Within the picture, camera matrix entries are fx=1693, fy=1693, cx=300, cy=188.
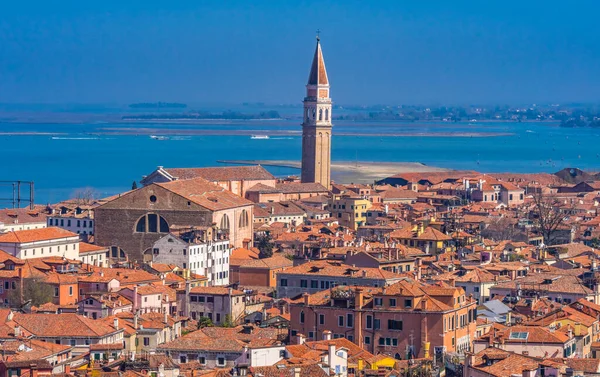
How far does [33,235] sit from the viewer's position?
153 ft

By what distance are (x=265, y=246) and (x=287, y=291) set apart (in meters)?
12.7

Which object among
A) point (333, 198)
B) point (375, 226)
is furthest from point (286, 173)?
point (375, 226)

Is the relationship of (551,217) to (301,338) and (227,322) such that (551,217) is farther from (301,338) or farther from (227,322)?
(301,338)

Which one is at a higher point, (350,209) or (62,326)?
(62,326)

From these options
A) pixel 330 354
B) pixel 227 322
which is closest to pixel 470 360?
pixel 330 354

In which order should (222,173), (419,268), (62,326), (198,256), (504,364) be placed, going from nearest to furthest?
(504,364) < (62,326) < (419,268) < (198,256) < (222,173)

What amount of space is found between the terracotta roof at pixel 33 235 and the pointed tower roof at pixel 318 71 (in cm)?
4347

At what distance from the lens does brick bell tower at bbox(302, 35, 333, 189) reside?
90.1 meters

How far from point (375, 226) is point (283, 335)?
29076mm

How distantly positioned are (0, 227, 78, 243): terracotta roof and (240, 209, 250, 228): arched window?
9.33m

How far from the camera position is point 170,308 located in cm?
3556

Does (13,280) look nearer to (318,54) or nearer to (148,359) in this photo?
(148,359)

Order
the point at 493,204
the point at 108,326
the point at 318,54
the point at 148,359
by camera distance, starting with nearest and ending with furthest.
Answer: the point at 148,359
the point at 108,326
the point at 493,204
the point at 318,54

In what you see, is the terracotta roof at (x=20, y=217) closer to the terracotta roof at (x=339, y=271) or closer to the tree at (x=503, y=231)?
the tree at (x=503, y=231)
